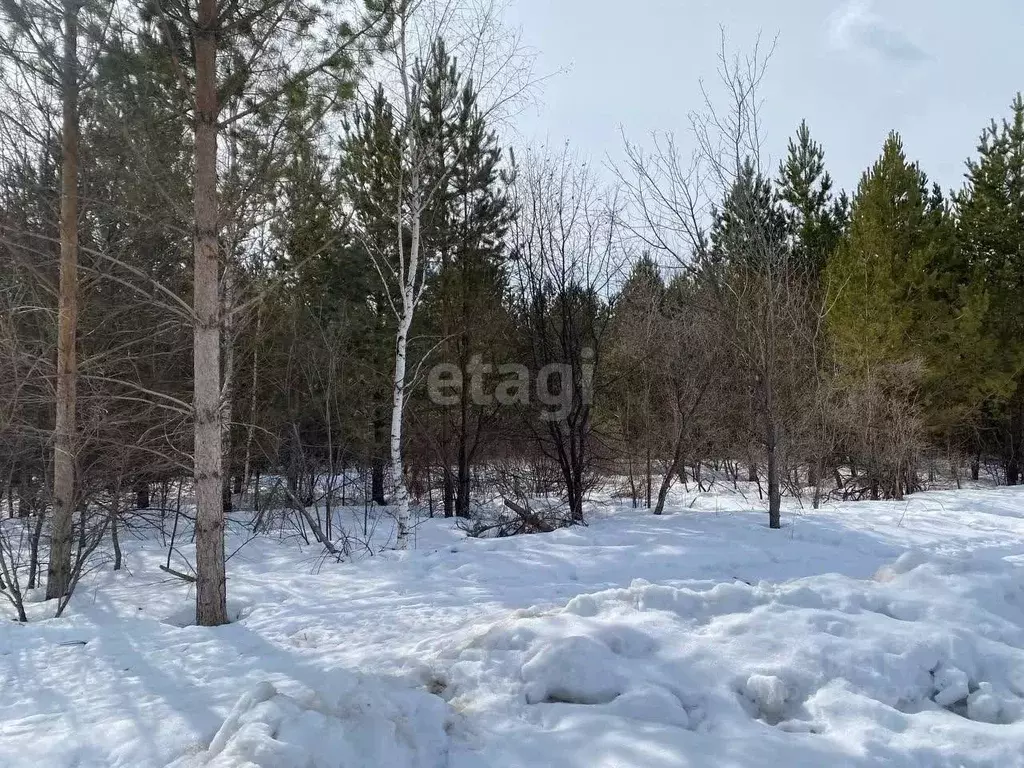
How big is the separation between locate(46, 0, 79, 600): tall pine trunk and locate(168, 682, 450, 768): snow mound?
15.6 feet

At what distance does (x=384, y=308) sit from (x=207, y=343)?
8.28m

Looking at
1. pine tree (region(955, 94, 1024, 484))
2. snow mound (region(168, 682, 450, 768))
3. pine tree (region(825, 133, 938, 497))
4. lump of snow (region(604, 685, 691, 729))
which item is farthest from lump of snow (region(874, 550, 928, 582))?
pine tree (region(955, 94, 1024, 484))

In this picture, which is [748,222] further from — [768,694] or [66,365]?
[66,365]

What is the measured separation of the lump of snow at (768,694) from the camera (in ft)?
9.83

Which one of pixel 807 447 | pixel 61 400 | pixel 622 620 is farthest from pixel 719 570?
pixel 807 447

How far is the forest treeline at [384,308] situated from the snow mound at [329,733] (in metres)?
2.74

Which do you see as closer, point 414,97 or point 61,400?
point 61,400

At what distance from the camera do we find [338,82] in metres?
5.80

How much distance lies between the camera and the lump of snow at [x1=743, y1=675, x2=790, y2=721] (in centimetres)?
300

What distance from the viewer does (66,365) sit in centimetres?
631

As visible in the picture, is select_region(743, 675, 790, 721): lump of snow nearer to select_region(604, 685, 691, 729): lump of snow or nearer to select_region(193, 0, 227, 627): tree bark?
select_region(604, 685, 691, 729): lump of snow

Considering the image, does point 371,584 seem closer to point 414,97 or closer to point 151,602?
point 151,602

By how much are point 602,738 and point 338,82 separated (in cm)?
574

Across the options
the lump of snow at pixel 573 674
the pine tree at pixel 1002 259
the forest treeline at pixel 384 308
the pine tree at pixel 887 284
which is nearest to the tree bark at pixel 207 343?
the forest treeline at pixel 384 308
